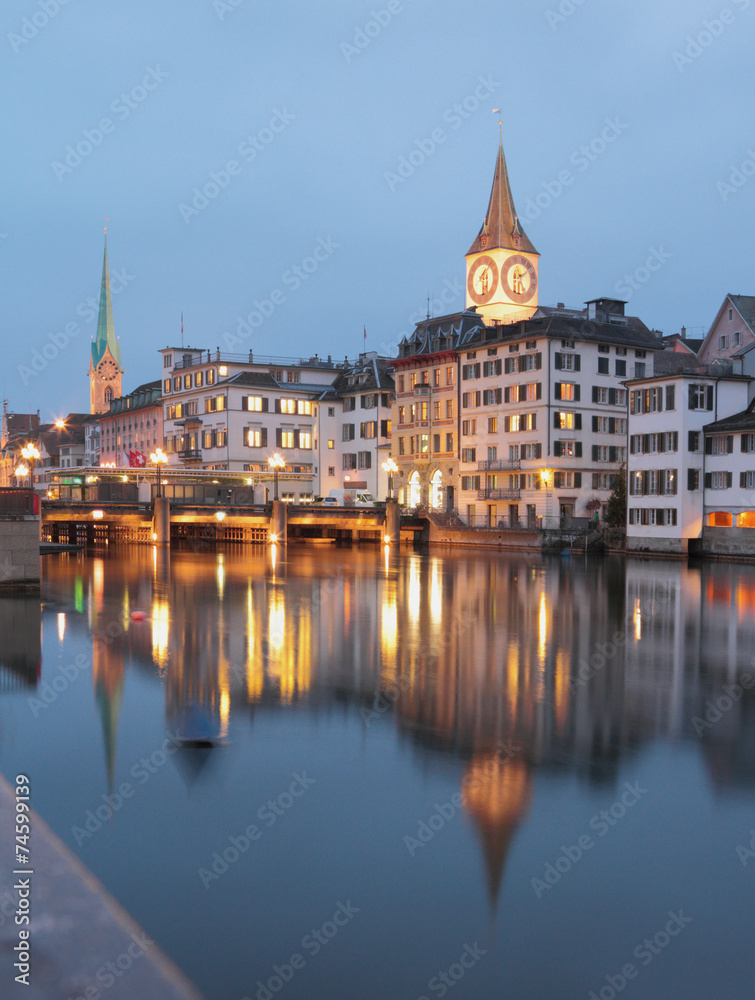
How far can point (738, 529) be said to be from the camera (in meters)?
69.0

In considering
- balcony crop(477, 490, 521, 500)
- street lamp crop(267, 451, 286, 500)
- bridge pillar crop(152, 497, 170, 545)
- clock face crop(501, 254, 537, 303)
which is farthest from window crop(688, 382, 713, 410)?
street lamp crop(267, 451, 286, 500)

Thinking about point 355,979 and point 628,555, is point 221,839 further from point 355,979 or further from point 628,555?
point 628,555

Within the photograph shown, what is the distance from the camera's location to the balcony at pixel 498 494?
3492 inches

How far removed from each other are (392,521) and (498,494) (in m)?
9.48

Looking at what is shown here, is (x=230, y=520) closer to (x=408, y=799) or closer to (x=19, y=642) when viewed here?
(x=19, y=642)

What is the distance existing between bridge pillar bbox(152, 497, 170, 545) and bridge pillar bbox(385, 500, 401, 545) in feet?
62.2

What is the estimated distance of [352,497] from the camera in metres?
106

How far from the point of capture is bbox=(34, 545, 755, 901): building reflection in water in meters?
16.0

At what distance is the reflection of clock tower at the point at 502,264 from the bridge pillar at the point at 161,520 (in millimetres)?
39144

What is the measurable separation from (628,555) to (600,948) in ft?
222

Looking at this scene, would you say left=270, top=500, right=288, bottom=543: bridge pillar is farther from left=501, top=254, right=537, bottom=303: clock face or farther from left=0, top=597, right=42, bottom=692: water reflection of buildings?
left=0, top=597, right=42, bottom=692: water reflection of buildings

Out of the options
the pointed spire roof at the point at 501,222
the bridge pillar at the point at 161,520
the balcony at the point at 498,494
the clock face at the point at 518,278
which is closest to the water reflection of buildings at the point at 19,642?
the bridge pillar at the point at 161,520

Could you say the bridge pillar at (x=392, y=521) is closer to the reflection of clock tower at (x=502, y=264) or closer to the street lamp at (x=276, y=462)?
the street lamp at (x=276, y=462)

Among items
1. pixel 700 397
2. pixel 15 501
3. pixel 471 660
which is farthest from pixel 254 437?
pixel 471 660
